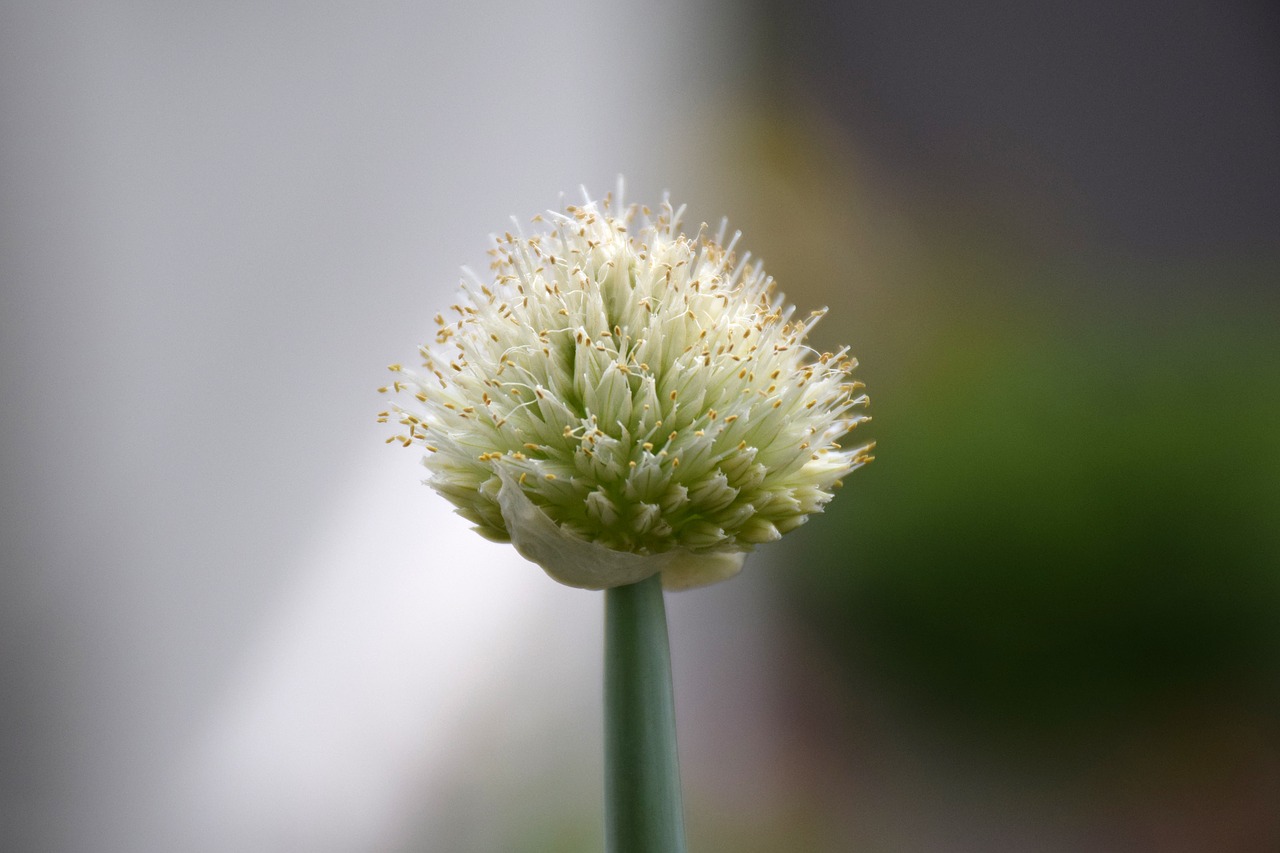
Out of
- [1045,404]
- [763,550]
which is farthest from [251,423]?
[1045,404]

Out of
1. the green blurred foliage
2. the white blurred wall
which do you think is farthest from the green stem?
the green blurred foliage

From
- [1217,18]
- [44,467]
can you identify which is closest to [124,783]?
[44,467]

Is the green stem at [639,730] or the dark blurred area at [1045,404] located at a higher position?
the dark blurred area at [1045,404]

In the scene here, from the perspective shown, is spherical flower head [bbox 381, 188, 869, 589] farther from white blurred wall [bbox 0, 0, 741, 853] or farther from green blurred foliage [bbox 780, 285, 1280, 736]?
green blurred foliage [bbox 780, 285, 1280, 736]

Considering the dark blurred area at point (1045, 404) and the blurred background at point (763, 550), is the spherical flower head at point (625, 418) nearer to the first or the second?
the blurred background at point (763, 550)

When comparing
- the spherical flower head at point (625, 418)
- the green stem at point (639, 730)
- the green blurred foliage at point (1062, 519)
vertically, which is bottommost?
the green stem at point (639, 730)

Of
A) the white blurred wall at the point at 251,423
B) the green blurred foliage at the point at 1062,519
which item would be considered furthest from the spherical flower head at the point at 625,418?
the green blurred foliage at the point at 1062,519
